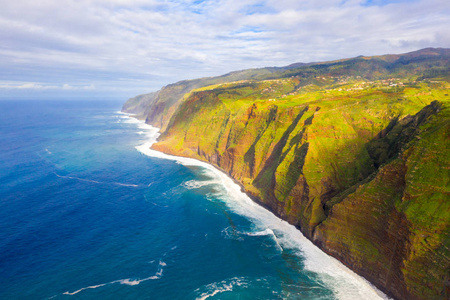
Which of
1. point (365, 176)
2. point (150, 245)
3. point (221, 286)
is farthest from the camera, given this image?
point (365, 176)

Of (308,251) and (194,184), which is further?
(194,184)

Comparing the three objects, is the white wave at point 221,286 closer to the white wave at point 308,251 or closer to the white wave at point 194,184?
the white wave at point 308,251

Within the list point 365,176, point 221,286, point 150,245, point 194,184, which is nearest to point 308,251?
point 221,286

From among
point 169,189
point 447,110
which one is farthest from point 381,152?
point 169,189

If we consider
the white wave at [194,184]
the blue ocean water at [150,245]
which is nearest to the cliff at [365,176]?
the blue ocean water at [150,245]

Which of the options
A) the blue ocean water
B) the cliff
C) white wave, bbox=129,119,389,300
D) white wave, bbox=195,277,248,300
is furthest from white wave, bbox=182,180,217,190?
white wave, bbox=195,277,248,300

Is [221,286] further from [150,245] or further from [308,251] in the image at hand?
[308,251]

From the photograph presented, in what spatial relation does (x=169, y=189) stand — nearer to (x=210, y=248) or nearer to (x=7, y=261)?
(x=210, y=248)
